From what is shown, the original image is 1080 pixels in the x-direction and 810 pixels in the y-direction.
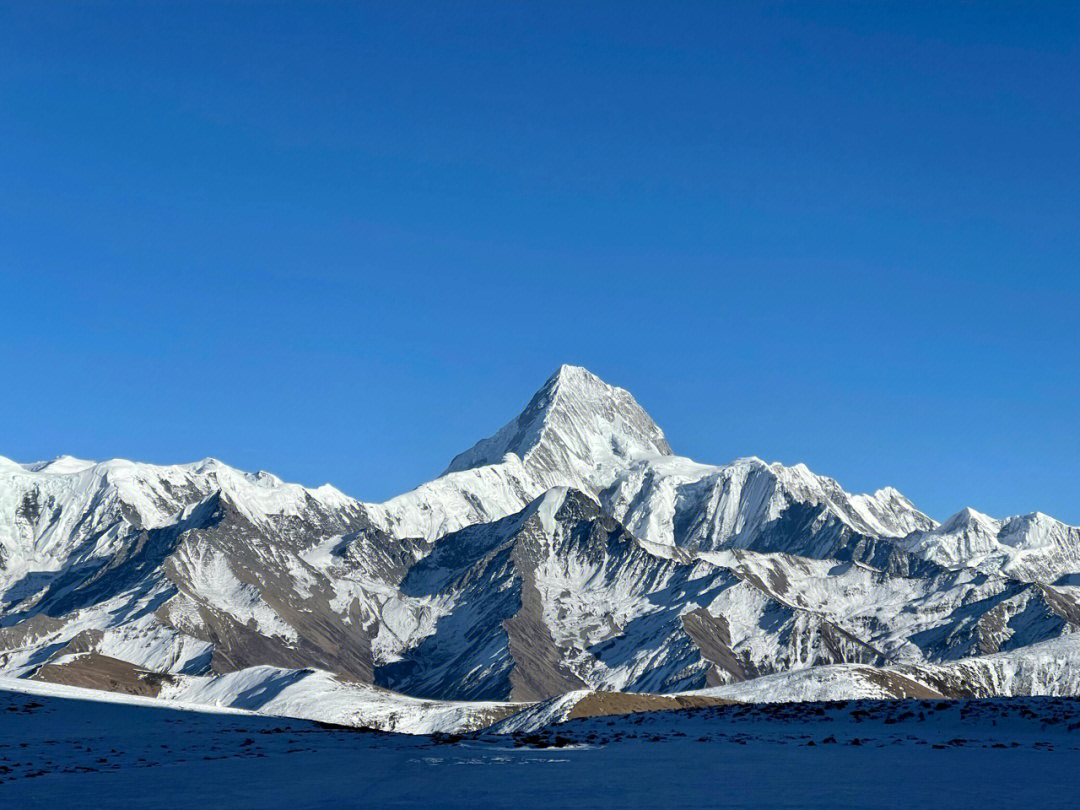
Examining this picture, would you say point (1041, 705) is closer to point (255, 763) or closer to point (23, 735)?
point (255, 763)

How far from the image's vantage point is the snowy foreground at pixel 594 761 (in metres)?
41.2

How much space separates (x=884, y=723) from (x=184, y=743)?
109ft

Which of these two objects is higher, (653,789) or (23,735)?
(23,735)

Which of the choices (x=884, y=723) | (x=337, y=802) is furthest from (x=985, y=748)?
(x=337, y=802)

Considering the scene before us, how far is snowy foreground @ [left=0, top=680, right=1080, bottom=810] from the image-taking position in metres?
41.2

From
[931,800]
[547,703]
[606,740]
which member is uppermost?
[547,703]

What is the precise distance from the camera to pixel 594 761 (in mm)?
49688

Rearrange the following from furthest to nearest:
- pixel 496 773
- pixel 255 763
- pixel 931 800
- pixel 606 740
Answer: pixel 606 740
pixel 255 763
pixel 496 773
pixel 931 800

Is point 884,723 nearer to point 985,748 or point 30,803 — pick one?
point 985,748

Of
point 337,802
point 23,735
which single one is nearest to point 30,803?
point 337,802

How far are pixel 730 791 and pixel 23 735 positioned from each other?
3933 cm

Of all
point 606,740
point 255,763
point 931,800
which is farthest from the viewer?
point 606,740

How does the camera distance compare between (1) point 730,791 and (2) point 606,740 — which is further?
(2) point 606,740

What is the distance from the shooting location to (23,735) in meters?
65.0
